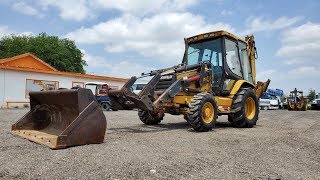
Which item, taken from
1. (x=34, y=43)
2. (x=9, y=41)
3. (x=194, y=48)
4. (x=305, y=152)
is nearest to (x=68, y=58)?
(x=34, y=43)

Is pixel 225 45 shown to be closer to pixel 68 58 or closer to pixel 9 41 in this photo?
pixel 68 58

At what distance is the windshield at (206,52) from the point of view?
1024cm

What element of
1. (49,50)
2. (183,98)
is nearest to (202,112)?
(183,98)

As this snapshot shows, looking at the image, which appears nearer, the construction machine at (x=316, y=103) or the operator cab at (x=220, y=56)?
the operator cab at (x=220, y=56)

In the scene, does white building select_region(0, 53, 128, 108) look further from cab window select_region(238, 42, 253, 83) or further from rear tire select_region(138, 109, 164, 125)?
cab window select_region(238, 42, 253, 83)

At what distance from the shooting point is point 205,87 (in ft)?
32.3

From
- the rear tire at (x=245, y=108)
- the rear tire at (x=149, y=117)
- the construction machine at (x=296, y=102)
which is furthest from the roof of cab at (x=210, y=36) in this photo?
the construction machine at (x=296, y=102)

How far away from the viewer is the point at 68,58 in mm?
48812

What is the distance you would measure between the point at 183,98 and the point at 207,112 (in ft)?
2.69

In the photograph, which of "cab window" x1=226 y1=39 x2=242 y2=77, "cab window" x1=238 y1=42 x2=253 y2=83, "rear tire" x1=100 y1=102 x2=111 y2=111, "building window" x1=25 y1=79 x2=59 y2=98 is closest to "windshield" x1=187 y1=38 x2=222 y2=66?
"cab window" x1=226 y1=39 x2=242 y2=77

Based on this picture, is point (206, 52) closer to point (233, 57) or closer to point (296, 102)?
point (233, 57)

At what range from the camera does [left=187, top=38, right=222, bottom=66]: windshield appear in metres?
10.2

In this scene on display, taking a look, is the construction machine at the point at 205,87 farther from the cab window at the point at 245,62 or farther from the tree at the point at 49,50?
the tree at the point at 49,50

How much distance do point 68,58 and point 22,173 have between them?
46.6m
